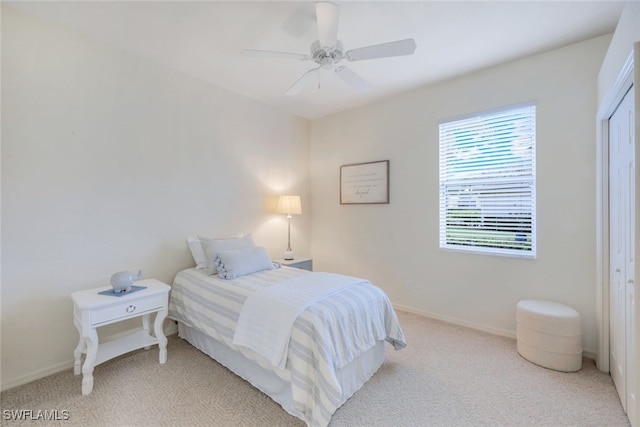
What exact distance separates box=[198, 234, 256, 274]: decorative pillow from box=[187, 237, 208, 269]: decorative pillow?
0.07m

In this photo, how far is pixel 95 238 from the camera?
2.44m

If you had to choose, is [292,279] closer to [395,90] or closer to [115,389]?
[115,389]

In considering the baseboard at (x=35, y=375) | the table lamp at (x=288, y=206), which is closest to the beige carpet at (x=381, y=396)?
the baseboard at (x=35, y=375)

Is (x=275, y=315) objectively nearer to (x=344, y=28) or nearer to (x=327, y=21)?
(x=327, y=21)

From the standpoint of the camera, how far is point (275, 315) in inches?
73.6

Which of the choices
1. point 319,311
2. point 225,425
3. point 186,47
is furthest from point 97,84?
point 225,425

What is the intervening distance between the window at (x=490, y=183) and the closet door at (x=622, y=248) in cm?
63

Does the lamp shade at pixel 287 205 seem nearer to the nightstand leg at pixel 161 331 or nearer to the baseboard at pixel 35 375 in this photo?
the nightstand leg at pixel 161 331

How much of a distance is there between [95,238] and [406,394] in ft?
9.19

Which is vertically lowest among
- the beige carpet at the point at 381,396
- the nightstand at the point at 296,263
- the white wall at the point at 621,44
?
the beige carpet at the point at 381,396

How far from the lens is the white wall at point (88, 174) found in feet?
6.84

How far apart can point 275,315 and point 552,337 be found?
219 centimetres

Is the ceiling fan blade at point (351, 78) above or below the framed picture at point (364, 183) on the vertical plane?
above

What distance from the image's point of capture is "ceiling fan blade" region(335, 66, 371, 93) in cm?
220
